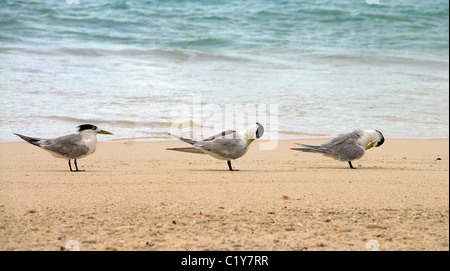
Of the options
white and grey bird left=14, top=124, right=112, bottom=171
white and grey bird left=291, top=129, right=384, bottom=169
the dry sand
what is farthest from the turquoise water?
the dry sand

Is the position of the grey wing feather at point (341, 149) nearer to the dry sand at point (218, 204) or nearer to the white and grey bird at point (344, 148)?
the white and grey bird at point (344, 148)

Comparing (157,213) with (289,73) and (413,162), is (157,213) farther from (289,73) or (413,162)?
(289,73)

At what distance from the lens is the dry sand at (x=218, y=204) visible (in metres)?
2.83

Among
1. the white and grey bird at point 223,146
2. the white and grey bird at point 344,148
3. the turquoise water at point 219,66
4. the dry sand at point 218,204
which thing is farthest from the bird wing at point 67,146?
the white and grey bird at point 344,148

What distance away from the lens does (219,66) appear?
11445mm

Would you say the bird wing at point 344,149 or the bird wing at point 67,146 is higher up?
the bird wing at point 67,146

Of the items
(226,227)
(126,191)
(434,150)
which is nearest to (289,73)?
(434,150)

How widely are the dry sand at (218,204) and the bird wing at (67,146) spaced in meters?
0.19

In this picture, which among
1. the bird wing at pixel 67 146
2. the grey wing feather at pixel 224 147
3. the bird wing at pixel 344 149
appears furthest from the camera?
the bird wing at pixel 344 149

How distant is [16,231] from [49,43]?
985 centimetres

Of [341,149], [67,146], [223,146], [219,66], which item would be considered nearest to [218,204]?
[223,146]

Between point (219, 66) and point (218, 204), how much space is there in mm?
8062

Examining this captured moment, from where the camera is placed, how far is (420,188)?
4195 millimetres

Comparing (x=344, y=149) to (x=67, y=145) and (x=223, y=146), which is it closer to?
(x=223, y=146)
